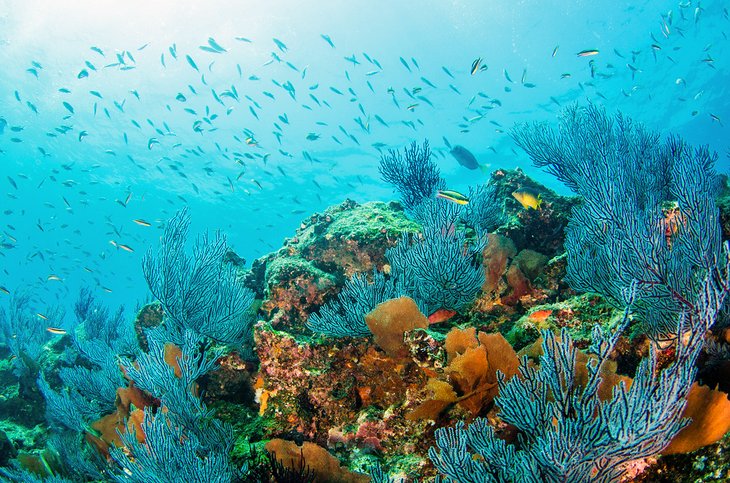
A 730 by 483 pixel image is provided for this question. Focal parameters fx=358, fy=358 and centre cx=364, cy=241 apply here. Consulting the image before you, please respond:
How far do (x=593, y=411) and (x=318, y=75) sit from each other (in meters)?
31.2

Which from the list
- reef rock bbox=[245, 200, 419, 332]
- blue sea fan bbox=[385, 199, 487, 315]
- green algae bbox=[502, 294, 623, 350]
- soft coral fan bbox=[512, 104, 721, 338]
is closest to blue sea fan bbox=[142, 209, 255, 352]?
reef rock bbox=[245, 200, 419, 332]

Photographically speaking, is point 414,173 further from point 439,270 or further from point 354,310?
point 354,310

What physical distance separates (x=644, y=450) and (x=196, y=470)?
3220 millimetres

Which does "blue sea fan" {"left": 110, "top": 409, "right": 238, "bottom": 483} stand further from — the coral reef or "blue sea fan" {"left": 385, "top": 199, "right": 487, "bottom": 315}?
"blue sea fan" {"left": 385, "top": 199, "right": 487, "bottom": 315}

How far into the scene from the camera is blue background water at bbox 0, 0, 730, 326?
23609mm

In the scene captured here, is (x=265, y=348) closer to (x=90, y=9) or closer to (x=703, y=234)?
(x=703, y=234)

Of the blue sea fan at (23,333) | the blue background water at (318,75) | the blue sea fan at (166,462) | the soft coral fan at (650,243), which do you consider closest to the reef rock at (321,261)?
the blue sea fan at (166,462)

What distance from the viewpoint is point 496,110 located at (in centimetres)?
3141

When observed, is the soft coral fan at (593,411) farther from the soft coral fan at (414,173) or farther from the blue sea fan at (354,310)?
Result: the soft coral fan at (414,173)

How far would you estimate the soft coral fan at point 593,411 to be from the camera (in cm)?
177

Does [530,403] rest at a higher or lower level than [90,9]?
lower

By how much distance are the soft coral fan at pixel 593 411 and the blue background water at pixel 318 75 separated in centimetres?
1705

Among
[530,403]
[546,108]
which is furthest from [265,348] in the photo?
[546,108]

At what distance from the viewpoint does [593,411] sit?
1.86 m
